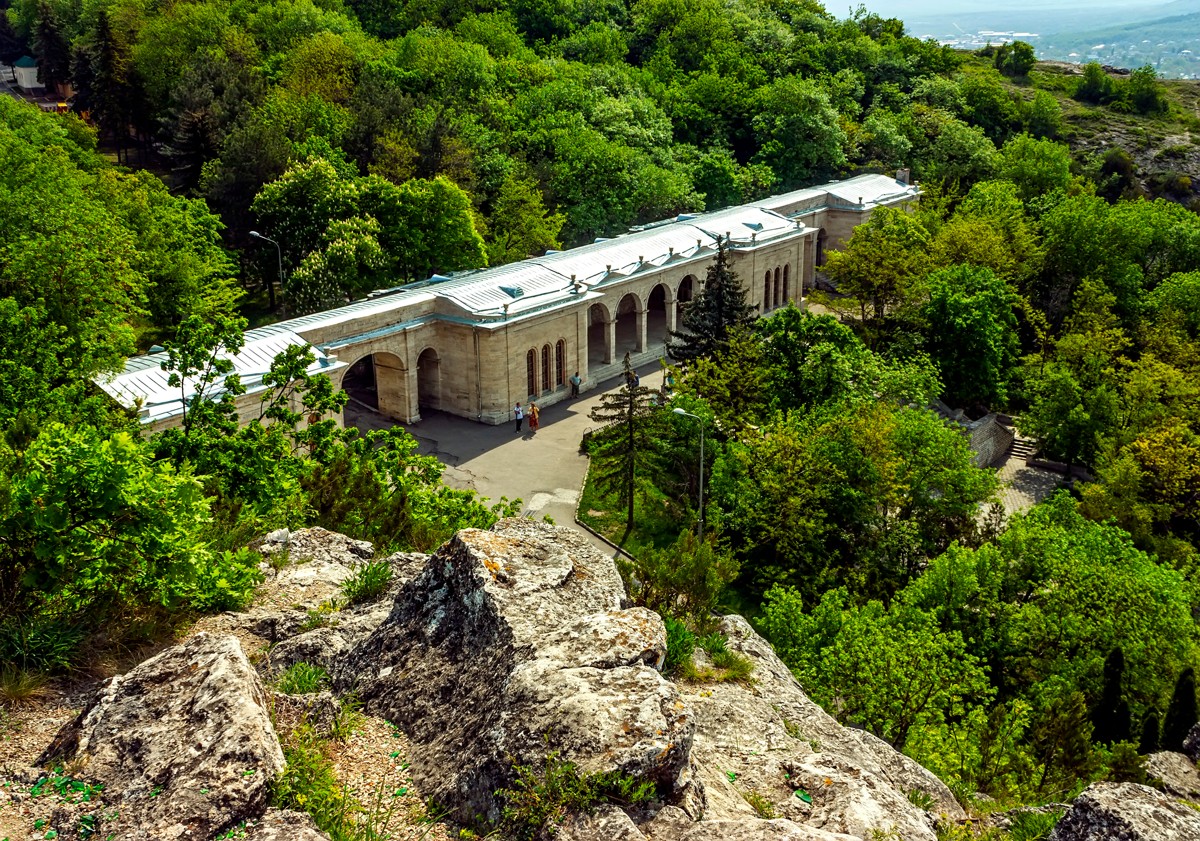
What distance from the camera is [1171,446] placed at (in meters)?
40.4

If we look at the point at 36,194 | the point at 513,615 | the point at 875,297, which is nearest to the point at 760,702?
the point at 513,615

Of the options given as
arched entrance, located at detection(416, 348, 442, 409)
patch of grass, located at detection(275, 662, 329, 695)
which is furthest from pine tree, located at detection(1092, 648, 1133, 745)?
arched entrance, located at detection(416, 348, 442, 409)

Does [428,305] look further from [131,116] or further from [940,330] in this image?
[131,116]

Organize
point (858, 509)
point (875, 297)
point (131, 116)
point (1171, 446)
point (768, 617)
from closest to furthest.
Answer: point (768, 617) → point (858, 509) → point (1171, 446) → point (875, 297) → point (131, 116)

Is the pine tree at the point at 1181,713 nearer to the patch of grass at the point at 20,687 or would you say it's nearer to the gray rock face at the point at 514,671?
the gray rock face at the point at 514,671

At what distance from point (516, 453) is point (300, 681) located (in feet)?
96.7

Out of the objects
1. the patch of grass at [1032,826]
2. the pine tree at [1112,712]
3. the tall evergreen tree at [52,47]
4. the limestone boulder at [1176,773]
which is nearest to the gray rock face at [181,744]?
the patch of grass at [1032,826]

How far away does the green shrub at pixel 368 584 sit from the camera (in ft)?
43.7

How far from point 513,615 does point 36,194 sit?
29.9 meters

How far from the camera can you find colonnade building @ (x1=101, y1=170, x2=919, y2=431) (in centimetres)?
3666

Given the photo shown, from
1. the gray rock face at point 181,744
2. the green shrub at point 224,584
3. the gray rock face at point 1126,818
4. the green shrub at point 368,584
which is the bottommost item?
the gray rock face at point 1126,818

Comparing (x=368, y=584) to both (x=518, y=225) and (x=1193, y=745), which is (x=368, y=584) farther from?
(x=518, y=225)

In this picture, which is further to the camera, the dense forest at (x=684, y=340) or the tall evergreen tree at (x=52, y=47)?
the tall evergreen tree at (x=52, y=47)

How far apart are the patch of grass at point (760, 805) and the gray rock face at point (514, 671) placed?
5.47 feet
